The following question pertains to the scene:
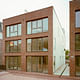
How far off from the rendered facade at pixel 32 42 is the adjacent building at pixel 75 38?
91.0 inches

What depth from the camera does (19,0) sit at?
39.5ft

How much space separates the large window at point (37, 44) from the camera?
13492 millimetres

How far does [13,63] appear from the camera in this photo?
16.4 m

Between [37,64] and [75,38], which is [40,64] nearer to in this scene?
[37,64]

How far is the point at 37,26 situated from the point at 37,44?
2544 mm

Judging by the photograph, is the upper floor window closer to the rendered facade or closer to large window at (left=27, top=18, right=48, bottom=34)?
the rendered facade

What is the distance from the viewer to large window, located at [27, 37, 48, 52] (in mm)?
13492

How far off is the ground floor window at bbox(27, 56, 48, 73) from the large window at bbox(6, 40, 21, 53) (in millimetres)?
2691

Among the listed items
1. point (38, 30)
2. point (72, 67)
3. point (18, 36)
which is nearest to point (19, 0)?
point (38, 30)

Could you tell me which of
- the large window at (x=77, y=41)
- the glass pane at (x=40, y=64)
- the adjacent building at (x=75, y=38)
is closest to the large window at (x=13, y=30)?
the glass pane at (x=40, y=64)

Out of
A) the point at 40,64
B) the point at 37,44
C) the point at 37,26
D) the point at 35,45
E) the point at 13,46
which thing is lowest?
the point at 40,64

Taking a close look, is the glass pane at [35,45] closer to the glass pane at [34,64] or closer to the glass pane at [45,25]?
the glass pane at [34,64]

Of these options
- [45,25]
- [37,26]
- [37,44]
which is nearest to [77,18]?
[45,25]

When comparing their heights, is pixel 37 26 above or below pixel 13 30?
above
